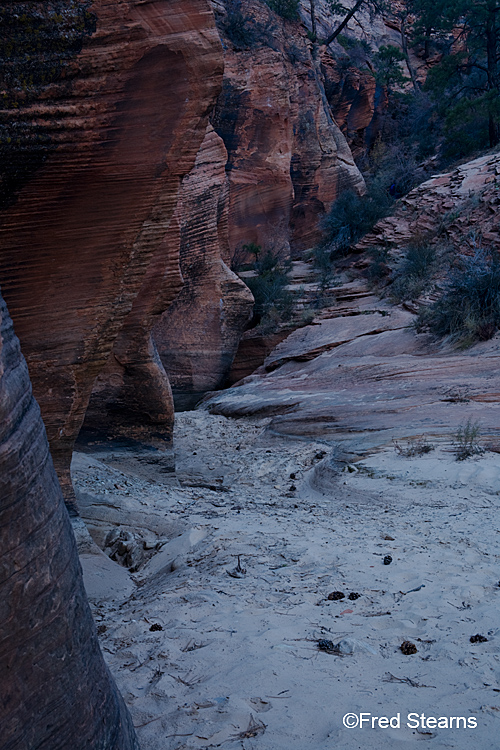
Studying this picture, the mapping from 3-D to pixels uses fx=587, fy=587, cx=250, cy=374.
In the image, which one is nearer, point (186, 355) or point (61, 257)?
point (61, 257)

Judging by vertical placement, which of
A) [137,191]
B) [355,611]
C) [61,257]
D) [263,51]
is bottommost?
[355,611]

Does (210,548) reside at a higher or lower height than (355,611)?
lower

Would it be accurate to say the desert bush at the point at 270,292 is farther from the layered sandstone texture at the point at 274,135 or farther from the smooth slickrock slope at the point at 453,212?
the smooth slickrock slope at the point at 453,212

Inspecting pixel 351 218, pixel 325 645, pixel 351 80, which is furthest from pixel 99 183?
pixel 351 80

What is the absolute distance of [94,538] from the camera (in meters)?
4.41

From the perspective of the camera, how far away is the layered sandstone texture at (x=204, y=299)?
11125 mm

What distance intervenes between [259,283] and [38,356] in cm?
1247

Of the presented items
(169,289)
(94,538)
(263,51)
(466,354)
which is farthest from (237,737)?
(263,51)

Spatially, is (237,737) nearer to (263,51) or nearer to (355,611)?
(355,611)

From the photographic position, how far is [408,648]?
2.19 metres

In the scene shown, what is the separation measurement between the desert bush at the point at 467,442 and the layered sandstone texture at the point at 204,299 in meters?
7.02

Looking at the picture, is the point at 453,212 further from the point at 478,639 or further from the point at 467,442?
the point at 478,639

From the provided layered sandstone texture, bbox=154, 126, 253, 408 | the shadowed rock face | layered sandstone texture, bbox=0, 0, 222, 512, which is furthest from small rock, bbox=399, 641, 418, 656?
layered sandstone texture, bbox=154, 126, 253, 408

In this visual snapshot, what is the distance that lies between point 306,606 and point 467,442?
3.35m
